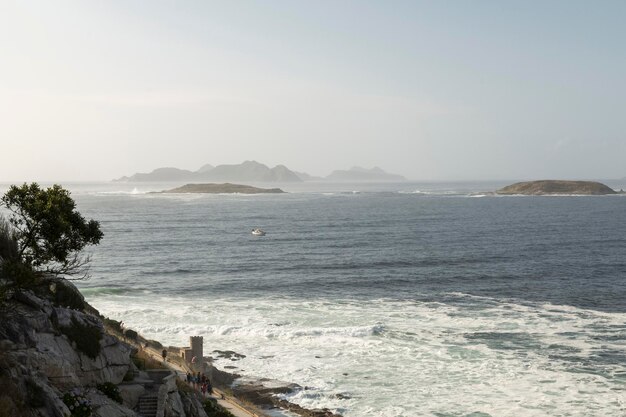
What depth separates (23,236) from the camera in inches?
1144

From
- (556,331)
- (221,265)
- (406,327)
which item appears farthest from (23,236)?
(221,265)

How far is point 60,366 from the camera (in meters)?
24.0

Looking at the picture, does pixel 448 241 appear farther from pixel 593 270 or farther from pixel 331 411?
pixel 331 411

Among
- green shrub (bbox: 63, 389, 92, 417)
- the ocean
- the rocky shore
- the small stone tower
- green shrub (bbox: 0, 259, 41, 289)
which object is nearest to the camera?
the rocky shore

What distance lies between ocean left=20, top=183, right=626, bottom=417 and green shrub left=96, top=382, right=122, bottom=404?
15.7m

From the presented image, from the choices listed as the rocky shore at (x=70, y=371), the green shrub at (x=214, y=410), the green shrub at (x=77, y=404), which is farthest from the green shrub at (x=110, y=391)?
the green shrub at (x=214, y=410)

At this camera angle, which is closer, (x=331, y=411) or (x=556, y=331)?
(x=331, y=411)

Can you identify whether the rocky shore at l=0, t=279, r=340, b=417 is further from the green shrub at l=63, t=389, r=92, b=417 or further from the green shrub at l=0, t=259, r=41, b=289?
the green shrub at l=0, t=259, r=41, b=289

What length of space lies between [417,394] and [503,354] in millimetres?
10401

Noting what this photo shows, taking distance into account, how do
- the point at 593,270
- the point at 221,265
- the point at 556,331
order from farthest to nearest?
the point at 221,265 < the point at 593,270 < the point at 556,331

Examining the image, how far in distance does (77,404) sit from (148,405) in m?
5.21

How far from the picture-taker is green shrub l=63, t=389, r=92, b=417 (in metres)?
22.2

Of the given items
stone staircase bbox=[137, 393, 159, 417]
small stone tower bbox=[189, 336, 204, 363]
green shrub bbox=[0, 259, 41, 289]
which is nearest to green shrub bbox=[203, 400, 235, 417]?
stone staircase bbox=[137, 393, 159, 417]

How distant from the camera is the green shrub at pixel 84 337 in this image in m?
26.5
